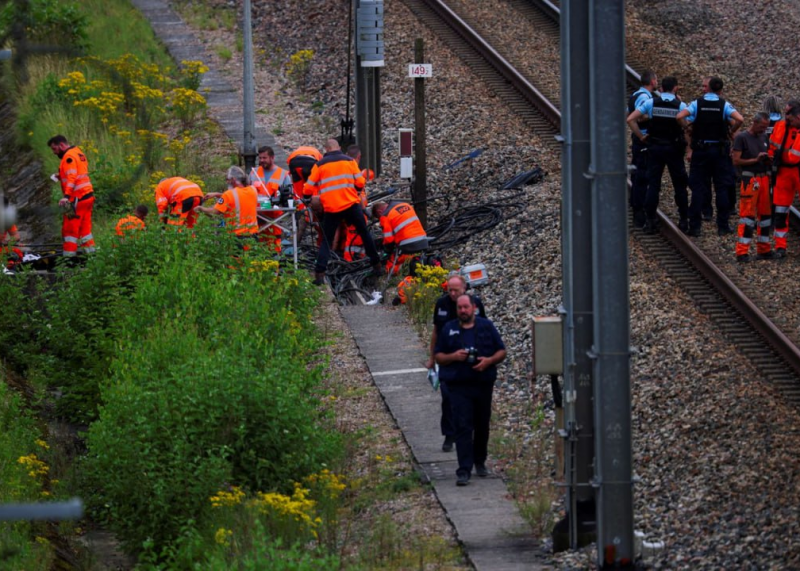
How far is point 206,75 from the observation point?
27.0 m

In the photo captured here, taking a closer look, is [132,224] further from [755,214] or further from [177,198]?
[755,214]

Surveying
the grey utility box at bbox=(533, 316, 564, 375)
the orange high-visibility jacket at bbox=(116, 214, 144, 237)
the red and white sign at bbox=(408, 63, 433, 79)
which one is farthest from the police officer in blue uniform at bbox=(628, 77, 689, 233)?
the grey utility box at bbox=(533, 316, 564, 375)

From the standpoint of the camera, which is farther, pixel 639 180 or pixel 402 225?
pixel 402 225

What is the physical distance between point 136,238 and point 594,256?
7.01 metres

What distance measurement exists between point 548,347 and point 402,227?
6962 mm

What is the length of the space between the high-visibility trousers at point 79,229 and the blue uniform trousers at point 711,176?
7.41 meters

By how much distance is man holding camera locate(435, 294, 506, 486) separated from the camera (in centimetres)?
1120

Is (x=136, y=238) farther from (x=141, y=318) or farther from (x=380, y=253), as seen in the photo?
(x=380, y=253)

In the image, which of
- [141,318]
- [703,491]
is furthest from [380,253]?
[703,491]

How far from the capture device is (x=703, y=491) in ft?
33.9

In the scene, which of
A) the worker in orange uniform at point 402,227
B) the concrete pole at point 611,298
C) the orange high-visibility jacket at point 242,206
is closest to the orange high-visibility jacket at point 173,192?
the orange high-visibility jacket at point 242,206

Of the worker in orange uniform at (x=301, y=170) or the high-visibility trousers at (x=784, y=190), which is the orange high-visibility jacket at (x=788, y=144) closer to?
the high-visibility trousers at (x=784, y=190)

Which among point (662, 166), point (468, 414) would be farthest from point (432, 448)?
point (662, 166)

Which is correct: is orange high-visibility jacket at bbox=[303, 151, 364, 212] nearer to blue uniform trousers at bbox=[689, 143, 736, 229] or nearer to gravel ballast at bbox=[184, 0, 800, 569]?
gravel ballast at bbox=[184, 0, 800, 569]
